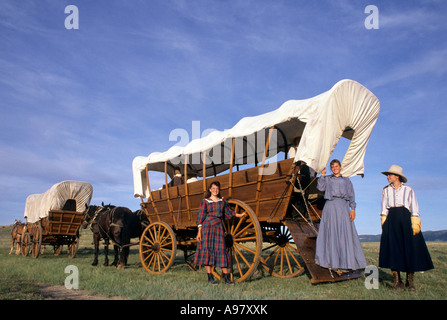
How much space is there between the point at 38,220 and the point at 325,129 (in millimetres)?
13748

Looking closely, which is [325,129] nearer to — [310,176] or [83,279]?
[310,176]

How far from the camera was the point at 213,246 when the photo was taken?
5.49 meters

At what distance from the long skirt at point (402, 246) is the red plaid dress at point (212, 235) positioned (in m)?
2.45

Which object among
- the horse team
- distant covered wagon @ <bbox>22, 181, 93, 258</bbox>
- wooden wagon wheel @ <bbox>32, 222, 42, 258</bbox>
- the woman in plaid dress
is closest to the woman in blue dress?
the woman in plaid dress

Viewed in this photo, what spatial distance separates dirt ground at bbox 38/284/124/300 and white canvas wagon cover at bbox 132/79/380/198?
3371mm

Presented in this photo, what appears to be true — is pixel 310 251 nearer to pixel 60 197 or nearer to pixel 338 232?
pixel 338 232

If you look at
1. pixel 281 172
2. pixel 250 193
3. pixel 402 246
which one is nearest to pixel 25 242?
pixel 250 193

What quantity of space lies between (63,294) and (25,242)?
11531mm

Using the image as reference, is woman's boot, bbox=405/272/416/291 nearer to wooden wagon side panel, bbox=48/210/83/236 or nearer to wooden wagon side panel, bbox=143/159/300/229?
wooden wagon side panel, bbox=143/159/300/229

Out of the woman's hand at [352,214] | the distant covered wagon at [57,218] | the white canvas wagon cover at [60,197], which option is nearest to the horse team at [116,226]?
the distant covered wagon at [57,218]

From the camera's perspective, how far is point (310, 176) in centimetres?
630

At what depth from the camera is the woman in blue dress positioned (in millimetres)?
4711
